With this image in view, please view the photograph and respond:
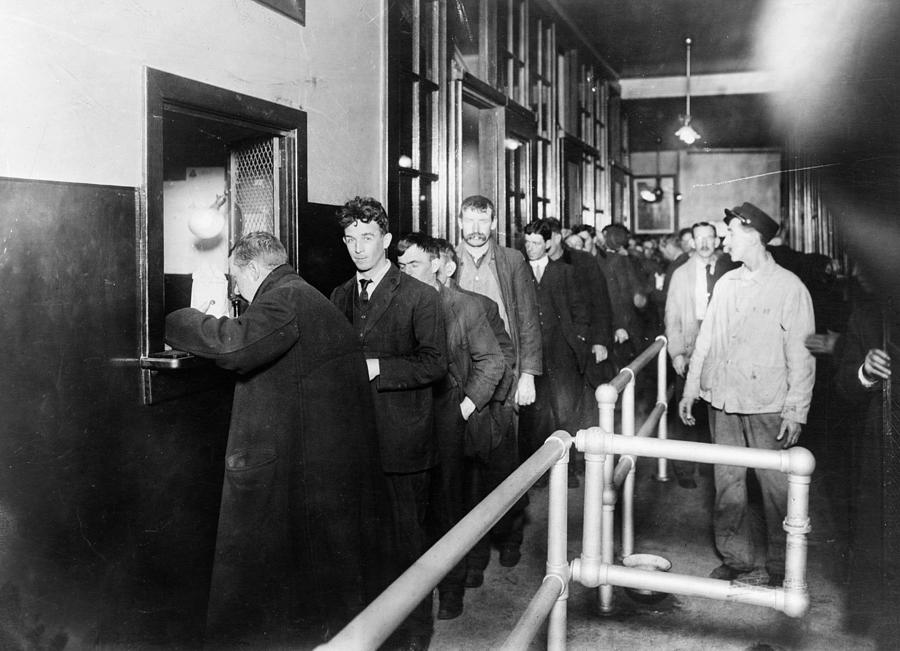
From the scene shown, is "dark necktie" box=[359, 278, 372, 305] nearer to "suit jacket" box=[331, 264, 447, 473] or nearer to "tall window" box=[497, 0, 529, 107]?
"suit jacket" box=[331, 264, 447, 473]

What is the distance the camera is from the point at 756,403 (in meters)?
3.14

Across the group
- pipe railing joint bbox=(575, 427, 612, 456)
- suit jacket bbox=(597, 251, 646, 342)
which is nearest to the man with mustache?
pipe railing joint bbox=(575, 427, 612, 456)

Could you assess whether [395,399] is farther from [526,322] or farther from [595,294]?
[595,294]

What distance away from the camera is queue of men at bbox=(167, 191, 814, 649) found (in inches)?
89.2

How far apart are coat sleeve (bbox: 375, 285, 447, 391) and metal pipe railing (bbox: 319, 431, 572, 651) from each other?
117 centimetres

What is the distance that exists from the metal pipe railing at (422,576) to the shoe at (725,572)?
6.84 ft

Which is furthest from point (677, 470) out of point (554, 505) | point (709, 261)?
point (554, 505)

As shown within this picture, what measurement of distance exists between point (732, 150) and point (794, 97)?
6.73 meters

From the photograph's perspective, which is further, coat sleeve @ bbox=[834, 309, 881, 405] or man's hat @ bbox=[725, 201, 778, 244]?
man's hat @ bbox=[725, 201, 778, 244]

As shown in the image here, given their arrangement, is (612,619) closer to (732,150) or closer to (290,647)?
(290,647)

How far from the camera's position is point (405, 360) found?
2682mm

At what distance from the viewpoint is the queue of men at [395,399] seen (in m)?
2.27

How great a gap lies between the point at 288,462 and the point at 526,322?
1.91 m

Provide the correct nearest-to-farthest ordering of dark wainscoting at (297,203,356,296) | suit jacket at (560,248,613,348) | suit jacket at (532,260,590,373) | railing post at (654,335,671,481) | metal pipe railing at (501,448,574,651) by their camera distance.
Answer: metal pipe railing at (501,448,574,651), dark wainscoting at (297,203,356,296), railing post at (654,335,671,481), suit jacket at (532,260,590,373), suit jacket at (560,248,613,348)
